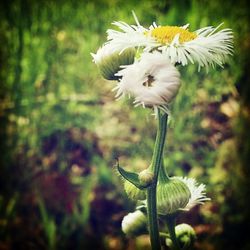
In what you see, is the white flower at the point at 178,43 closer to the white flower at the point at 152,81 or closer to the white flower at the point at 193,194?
the white flower at the point at 152,81

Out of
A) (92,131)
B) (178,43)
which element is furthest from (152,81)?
(92,131)

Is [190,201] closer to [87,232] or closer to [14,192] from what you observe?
[87,232]

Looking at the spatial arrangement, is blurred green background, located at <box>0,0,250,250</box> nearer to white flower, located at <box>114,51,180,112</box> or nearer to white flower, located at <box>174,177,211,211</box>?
white flower, located at <box>174,177,211,211</box>

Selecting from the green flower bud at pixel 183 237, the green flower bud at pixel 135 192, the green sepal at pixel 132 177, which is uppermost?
the green sepal at pixel 132 177

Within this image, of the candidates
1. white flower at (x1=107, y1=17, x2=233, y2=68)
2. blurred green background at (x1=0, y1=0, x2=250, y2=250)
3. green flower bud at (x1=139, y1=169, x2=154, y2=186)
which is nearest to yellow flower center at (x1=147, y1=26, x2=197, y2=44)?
white flower at (x1=107, y1=17, x2=233, y2=68)

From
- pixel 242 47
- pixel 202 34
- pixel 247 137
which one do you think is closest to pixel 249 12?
pixel 242 47

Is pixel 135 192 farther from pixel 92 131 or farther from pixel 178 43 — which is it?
pixel 92 131

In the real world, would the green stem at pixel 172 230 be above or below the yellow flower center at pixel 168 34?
below

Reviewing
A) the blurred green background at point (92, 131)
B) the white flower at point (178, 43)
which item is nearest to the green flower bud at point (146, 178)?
the white flower at point (178, 43)
